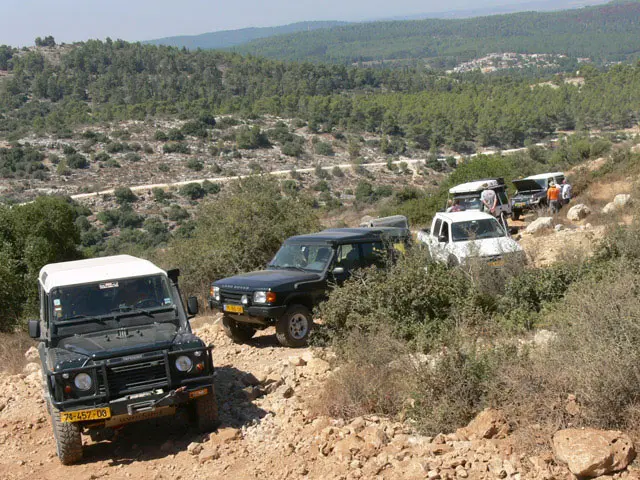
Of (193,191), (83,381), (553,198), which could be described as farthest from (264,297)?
(193,191)

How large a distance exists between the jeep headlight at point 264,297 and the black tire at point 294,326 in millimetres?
328

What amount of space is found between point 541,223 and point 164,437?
16.7 meters

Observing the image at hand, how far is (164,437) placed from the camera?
809 cm

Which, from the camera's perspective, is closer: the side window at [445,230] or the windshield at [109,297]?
the windshield at [109,297]

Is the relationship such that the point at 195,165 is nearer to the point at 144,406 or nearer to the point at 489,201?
the point at 489,201

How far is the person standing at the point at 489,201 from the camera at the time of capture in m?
23.2

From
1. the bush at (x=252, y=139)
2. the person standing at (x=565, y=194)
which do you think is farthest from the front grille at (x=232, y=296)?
the bush at (x=252, y=139)

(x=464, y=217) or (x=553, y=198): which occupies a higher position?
(x=464, y=217)

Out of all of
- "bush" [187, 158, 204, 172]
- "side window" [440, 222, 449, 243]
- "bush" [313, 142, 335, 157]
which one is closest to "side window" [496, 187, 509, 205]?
"side window" [440, 222, 449, 243]

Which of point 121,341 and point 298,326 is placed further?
point 298,326

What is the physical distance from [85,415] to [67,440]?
1.37ft

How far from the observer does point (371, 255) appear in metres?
12.1

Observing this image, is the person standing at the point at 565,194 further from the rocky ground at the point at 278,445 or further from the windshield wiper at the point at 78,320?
the windshield wiper at the point at 78,320

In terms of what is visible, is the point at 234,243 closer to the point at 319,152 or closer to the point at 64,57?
the point at 319,152
